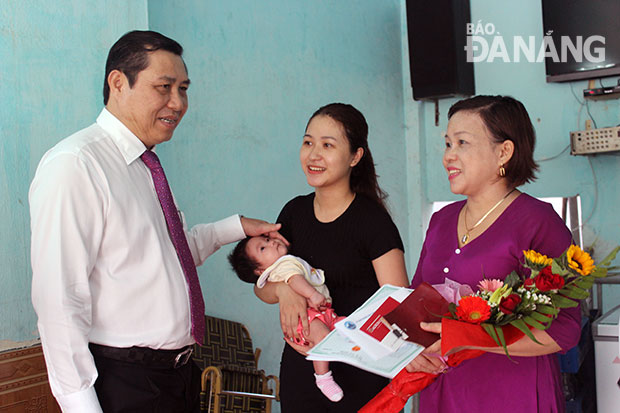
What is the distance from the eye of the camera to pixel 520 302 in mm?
1476

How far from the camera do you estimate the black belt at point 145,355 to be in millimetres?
1588

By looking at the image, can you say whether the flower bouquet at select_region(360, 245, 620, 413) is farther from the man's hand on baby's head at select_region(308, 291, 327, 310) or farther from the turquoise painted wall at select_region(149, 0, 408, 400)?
the turquoise painted wall at select_region(149, 0, 408, 400)

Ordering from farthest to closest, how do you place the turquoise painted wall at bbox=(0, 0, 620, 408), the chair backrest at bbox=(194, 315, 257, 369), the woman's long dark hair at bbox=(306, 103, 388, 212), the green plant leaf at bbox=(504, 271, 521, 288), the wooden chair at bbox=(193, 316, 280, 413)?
the chair backrest at bbox=(194, 315, 257, 369) < the wooden chair at bbox=(193, 316, 280, 413) < the turquoise painted wall at bbox=(0, 0, 620, 408) < the woman's long dark hair at bbox=(306, 103, 388, 212) < the green plant leaf at bbox=(504, 271, 521, 288)

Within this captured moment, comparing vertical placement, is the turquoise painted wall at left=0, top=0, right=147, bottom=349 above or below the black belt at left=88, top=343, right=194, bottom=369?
above

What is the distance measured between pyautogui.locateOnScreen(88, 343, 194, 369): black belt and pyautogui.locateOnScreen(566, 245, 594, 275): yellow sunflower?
1077mm

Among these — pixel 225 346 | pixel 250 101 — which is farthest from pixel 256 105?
pixel 225 346

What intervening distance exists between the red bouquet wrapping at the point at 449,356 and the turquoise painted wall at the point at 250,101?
1794mm

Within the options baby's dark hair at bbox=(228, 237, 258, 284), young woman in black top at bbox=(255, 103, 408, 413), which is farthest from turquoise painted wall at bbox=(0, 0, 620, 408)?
young woman in black top at bbox=(255, 103, 408, 413)

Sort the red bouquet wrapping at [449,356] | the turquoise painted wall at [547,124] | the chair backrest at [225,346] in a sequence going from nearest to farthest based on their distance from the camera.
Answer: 1. the red bouquet wrapping at [449,356]
2. the chair backrest at [225,346]
3. the turquoise painted wall at [547,124]

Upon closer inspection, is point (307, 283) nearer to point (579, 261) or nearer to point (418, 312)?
point (418, 312)

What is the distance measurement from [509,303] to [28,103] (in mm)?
1815

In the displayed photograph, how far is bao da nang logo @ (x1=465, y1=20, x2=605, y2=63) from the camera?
4527 mm

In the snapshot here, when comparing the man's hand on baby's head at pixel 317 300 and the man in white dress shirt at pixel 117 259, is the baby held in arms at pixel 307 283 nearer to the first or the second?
the man's hand on baby's head at pixel 317 300

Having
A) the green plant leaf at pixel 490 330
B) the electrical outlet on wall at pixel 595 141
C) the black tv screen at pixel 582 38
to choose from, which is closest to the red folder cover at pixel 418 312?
the green plant leaf at pixel 490 330
